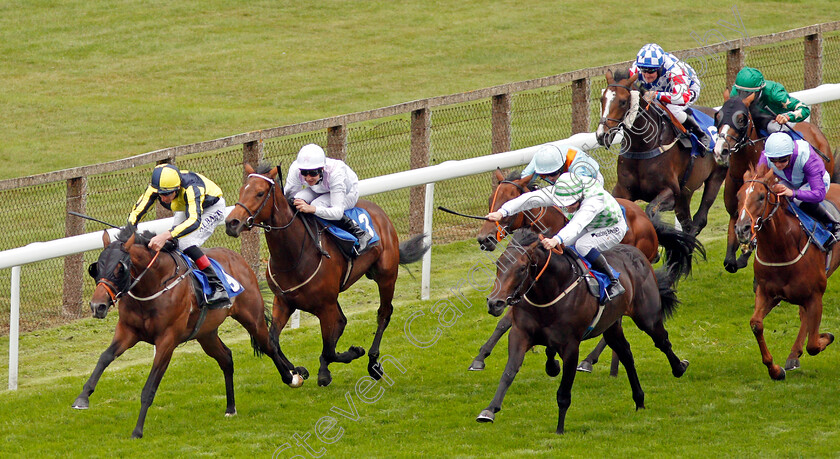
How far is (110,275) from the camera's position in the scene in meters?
7.52

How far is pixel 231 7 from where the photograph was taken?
21109mm

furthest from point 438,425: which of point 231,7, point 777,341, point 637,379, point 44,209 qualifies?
point 231,7

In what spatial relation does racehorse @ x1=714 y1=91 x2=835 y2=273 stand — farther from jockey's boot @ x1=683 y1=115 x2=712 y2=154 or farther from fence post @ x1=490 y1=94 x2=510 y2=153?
fence post @ x1=490 y1=94 x2=510 y2=153

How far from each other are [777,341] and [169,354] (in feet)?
15.2

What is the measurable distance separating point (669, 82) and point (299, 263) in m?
3.68

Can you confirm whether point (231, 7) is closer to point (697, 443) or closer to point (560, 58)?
point (560, 58)

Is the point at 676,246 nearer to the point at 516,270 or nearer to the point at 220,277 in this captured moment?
the point at 516,270

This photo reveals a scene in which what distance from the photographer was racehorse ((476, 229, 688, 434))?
24.1ft

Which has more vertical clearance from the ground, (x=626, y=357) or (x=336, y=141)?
(x=336, y=141)

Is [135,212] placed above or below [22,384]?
above

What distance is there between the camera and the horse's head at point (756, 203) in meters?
8.13

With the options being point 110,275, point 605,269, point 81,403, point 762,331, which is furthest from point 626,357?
point 81,403

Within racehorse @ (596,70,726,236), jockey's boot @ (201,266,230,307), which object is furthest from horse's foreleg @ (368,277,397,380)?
racehorse @ (596,70,726,236)

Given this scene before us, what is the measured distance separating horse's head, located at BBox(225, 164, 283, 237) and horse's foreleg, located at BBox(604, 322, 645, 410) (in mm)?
2389
